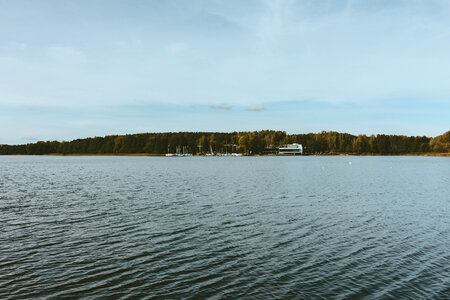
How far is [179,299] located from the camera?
14719 mm

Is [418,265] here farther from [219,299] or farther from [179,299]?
[179,299]

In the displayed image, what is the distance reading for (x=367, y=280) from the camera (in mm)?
17047

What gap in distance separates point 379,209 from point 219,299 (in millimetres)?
28572

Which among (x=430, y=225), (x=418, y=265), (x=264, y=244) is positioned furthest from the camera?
(x=430, y=225)

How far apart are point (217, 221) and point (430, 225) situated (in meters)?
18.2

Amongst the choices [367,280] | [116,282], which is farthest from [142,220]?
[367,280]

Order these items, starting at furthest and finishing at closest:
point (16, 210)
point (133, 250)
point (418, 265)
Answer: point (16, 210) < point (133, 250) < point (418, 265)

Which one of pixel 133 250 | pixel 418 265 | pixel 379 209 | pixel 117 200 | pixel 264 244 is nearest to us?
pixel 418 265

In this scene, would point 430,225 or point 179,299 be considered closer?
point 179,299

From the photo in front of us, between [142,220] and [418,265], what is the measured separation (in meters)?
21.2

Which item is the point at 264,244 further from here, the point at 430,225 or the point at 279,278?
the point at 430,225

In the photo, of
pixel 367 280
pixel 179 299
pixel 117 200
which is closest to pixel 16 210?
pixel 117 200

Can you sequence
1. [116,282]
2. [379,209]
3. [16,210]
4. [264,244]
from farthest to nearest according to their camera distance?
[379,209]
[16,210]
[264,244]
[116,282]

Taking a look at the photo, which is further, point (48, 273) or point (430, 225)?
point (430, 225)
